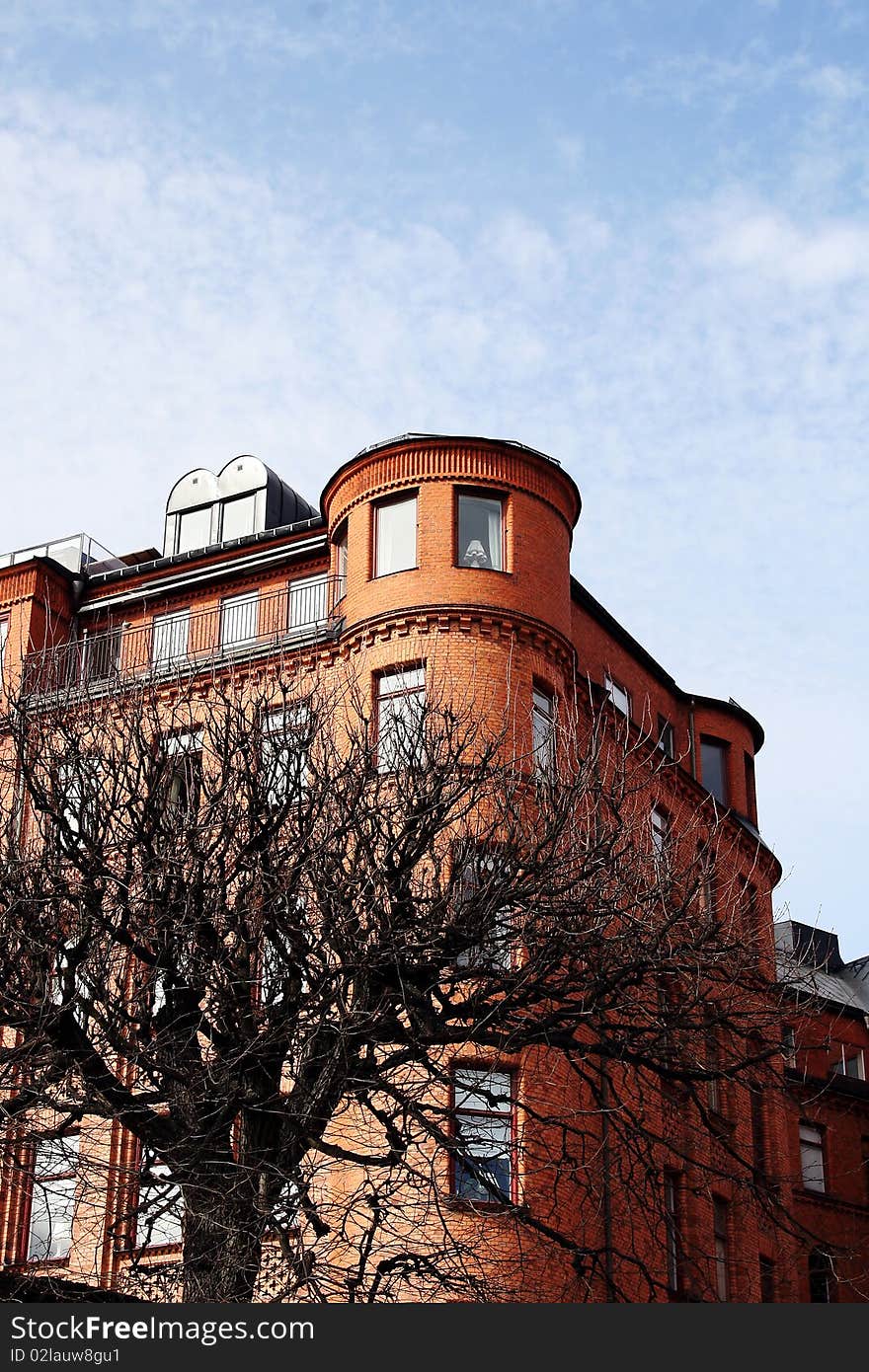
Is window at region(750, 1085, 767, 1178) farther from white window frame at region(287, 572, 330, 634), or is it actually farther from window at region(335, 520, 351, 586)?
window at region(335, 520, 351, 586)

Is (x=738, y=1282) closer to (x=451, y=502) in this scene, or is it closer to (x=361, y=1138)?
(x=361, y=1138)

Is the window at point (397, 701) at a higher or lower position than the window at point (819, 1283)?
higher

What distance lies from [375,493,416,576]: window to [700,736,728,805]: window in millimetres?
12169

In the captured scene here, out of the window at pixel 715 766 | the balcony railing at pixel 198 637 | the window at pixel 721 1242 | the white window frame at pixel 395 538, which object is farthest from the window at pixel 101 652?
the window at pixel 721 1242

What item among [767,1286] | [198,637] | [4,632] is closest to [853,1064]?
[767,1286]

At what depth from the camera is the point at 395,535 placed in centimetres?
3059

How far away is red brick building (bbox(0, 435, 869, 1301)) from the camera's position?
29.0 metres

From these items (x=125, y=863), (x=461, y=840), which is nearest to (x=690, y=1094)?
(x=461, y=840)

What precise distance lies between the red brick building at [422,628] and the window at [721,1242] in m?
0.06

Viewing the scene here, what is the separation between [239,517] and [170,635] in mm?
4438

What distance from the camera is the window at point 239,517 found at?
3812 centimetres

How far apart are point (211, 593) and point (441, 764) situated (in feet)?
49.1

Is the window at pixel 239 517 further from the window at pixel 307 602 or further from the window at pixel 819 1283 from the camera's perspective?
the window at pixel 819 1283

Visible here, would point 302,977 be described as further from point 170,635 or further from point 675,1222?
point 170,635
